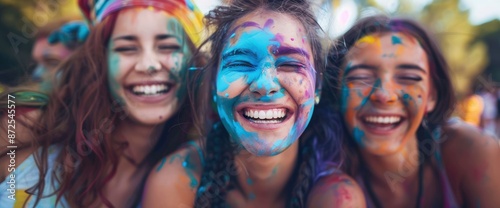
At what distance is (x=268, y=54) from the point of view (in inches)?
70.3

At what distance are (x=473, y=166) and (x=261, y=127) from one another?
1275mm

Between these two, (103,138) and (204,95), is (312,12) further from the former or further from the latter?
(103,138)

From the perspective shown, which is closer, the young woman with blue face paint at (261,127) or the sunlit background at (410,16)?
the young woman with blue face paint at (261,127)

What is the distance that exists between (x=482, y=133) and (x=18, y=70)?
2.69 metres

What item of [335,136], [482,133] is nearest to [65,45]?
[335,136]

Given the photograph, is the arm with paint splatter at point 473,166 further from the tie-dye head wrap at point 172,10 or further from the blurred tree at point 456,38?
the tie-dye head wrap at point 172,10

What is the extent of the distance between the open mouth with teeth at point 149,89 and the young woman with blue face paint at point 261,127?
0.21m

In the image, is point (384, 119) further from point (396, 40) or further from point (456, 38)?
point (456, 38)

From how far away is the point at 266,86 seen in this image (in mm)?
1749

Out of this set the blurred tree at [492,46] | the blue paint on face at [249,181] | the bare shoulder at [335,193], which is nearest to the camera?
the bare shoulder at [335,193]

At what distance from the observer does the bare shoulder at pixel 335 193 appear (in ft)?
6.38

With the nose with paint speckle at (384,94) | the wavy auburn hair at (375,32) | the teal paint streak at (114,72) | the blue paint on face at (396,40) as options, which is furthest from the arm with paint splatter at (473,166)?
the teal paint streak at (114,72)

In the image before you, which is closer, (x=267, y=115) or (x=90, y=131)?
(x=267, y=115)

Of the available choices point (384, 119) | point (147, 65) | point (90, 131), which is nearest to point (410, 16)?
point (384, 119)
